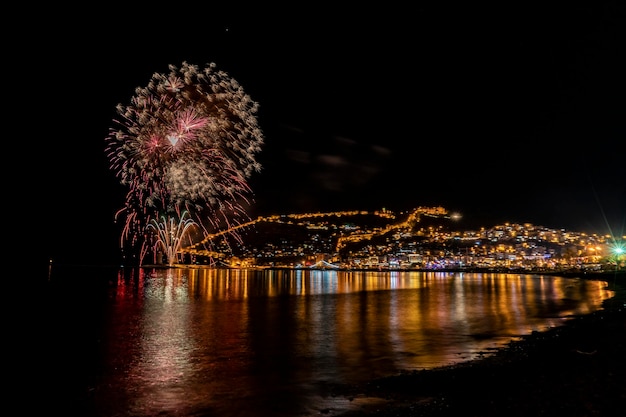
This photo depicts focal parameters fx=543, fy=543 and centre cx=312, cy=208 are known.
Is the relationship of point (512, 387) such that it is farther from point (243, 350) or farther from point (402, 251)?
point (402, 251)

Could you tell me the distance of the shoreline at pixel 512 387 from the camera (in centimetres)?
805

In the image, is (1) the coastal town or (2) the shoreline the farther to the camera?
(1) the coastal town

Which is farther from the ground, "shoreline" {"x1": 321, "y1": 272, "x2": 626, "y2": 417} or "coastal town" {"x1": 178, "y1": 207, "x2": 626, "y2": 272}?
"coastal town" {"x1": 178, "y1": 207, "x2": 626, "y2": 272}

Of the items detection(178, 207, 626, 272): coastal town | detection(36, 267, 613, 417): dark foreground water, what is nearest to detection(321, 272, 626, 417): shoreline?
detection(36, 267, 613, 417): dark foreground water

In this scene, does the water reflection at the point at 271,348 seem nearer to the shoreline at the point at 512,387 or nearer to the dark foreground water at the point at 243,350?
the dark foreground water at the point at 243,350

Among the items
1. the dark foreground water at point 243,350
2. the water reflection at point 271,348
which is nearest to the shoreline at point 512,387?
the dark foreground water at point 243,350

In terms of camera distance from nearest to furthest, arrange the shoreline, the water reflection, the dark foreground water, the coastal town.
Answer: the shoreline → the dark foreground water → the water reflection → the coastal town

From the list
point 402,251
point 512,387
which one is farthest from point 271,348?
point 402,251

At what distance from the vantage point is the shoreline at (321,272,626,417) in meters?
8.05

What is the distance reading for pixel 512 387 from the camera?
31.1ft

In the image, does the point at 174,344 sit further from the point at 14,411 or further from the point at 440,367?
the point at 440,367

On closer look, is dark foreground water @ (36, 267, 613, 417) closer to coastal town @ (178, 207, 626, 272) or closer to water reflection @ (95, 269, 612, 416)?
water reflection @ (95, 269, 612, 416)

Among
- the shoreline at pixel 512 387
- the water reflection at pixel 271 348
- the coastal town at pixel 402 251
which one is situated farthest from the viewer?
the coastal town at pixel 402 251

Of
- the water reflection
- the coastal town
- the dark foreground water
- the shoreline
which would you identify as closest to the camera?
the shoreline
